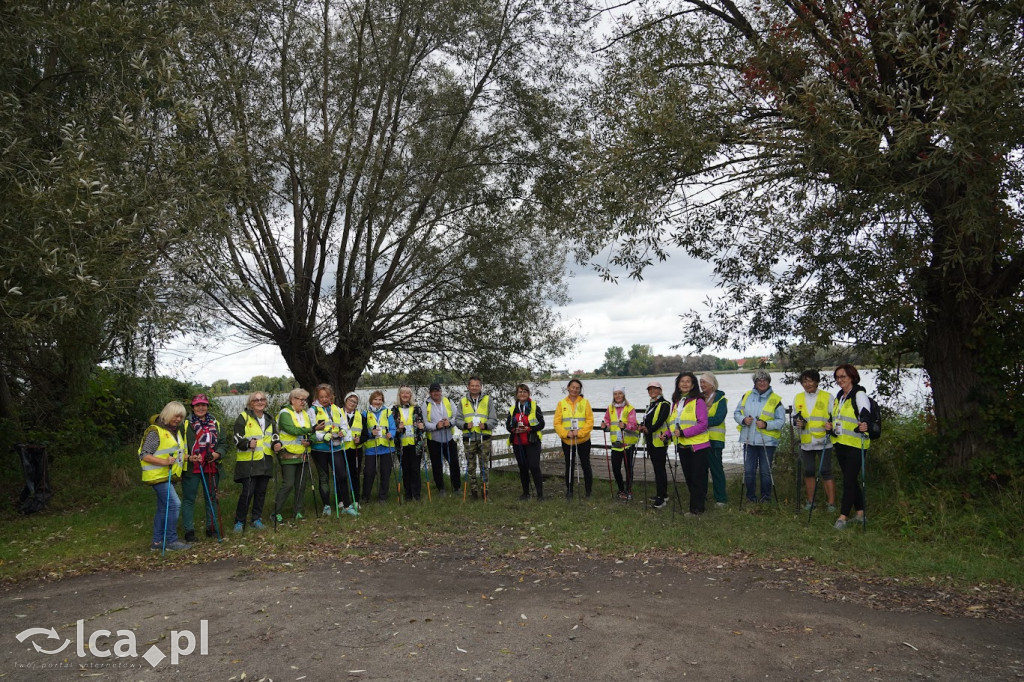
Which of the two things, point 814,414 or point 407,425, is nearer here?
point 814,414

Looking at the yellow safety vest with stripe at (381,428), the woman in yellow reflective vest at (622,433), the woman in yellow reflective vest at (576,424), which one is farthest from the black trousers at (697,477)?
the yellow safety vest with stripe at (381,428)

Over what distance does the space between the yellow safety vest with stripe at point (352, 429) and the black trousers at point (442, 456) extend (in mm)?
1260

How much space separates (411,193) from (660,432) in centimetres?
618

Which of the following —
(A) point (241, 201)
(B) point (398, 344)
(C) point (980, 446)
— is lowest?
(C) point (980, 446)

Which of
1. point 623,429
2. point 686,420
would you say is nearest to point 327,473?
point 623,429

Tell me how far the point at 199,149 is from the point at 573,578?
23.8 feet

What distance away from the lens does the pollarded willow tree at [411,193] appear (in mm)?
13094

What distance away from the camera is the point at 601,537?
8406 mm

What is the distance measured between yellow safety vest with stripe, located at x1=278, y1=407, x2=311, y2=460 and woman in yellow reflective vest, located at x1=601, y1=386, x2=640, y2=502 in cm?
422

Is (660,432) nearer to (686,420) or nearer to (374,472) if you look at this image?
(686,420)

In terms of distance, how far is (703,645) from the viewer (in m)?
5.12

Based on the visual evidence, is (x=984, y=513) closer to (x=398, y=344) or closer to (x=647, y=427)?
(x=647, y=427)

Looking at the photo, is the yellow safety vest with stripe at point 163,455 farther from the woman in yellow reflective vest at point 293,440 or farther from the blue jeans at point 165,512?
the woman in yellow reflective vest at point 293,440

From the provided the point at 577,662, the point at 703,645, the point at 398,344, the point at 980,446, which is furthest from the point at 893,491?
the point at 398,344
